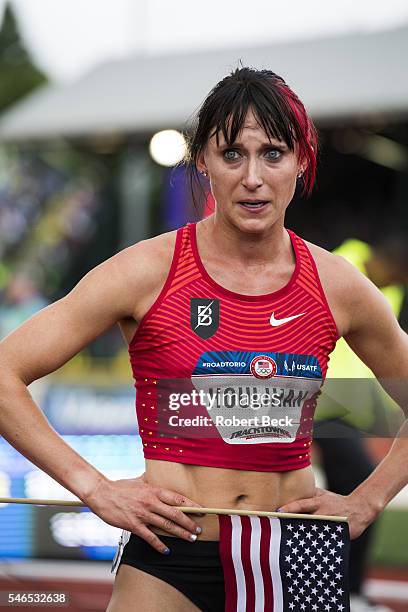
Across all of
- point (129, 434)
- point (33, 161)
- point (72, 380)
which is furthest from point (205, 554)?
point (33, 161)

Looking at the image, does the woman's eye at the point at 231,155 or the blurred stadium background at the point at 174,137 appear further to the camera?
the blurred stadium background at the point at 174,137

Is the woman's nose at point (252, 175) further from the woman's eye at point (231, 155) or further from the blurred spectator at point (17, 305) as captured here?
the blurred spectator at point (17, 305)

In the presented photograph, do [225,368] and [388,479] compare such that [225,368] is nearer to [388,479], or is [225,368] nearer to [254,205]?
[254,205]

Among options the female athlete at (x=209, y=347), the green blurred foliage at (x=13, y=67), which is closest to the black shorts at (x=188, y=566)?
the female athlete at (x=209, y=347)

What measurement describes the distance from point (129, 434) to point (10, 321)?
9.38 m

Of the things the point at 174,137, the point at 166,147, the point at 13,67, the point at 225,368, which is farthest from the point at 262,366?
the point at 13,67

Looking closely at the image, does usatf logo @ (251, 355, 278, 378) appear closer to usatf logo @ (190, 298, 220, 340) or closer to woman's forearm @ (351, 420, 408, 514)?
usatf logo @ (190, 298, 220, 340)

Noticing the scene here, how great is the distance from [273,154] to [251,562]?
0.96 meters

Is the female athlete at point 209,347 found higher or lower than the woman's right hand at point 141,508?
higher

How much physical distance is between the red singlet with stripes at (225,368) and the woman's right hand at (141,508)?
107mm

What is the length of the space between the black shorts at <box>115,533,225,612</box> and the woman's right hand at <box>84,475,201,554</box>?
0.15 ft

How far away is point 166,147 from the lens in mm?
14945

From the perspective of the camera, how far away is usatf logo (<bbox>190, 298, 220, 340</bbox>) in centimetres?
263

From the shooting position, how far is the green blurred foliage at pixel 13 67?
4119 centimetres
